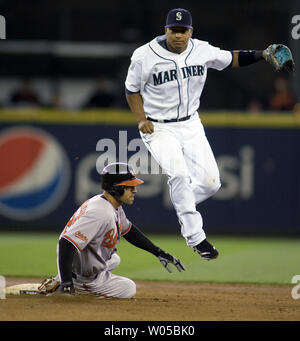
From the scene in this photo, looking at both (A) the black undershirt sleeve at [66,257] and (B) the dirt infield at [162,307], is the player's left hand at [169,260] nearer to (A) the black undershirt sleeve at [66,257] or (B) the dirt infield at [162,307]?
(B) the dirt infield at [162,307]

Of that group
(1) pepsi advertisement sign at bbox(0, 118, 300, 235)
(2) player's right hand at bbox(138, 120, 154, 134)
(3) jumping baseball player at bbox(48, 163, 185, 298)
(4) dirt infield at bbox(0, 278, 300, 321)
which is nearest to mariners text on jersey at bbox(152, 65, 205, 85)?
(2) player's right hand at bbox(138, 120, 154, 134)

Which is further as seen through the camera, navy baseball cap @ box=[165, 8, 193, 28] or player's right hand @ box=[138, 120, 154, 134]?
player's right hand @ box=[138, 120, 154, 134]

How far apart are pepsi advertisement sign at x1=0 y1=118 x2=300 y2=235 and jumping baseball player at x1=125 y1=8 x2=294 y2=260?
18.3ft

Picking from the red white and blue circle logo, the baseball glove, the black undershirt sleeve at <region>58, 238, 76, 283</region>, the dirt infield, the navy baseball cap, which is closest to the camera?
the dirt infield

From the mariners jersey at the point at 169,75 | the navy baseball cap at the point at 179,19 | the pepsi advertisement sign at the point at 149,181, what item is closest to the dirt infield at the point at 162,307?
the mariners jersey at the point at 169,75

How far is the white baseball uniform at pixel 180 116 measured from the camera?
6762 mm

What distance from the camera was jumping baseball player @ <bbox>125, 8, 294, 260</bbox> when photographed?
22.0 feet

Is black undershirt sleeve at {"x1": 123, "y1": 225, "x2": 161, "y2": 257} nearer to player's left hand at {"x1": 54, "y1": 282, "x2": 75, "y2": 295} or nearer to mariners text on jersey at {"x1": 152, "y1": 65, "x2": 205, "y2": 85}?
player's left hand at {"x1": 54, "y1": 282, "x2": 75, "y2": 295}

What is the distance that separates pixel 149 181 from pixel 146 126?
5.84 meters

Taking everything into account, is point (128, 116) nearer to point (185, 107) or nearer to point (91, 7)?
point (91, 7)


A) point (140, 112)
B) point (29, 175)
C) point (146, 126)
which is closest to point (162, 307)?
point (146, 126)

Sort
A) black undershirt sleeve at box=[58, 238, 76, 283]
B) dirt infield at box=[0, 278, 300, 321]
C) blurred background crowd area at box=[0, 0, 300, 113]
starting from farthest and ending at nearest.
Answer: blurred background crowd area at box=[0, 0, 300, 113]
black undershirt sleeve at box=[58, 238, 76, 283]
dirt infield at box=[0, 278, 300, 321]

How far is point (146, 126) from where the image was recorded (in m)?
6.78

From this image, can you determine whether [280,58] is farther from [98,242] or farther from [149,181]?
[149,181]
